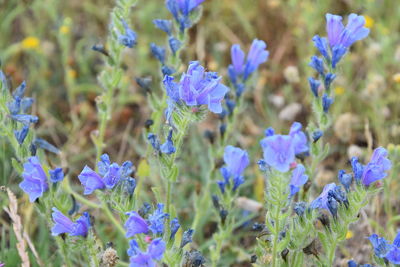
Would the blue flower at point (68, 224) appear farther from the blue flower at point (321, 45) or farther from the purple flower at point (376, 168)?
the blue flower at point (321, 45)

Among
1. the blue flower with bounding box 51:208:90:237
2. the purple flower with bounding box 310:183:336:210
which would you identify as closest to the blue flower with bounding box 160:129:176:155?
the blue flower with bounding box 51:208:90:237

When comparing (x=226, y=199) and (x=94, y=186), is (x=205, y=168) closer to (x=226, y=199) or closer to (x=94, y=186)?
(x=226, y=199)

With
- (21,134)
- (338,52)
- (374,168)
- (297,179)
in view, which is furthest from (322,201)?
(21,134)

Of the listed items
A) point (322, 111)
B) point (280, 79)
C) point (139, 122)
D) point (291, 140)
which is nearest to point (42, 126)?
point (139, 122)

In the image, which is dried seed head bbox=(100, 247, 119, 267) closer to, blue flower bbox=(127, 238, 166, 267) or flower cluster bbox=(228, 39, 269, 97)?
blue flower bbox=(127, 238, 166, 267)

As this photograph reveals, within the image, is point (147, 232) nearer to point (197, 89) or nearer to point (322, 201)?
point (197, 89)

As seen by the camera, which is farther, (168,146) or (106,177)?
(168,146)
